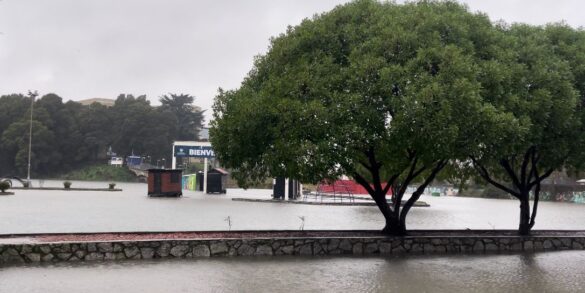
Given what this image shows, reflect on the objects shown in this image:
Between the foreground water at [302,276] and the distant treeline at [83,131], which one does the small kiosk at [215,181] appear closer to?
the foreground water at [302,276]

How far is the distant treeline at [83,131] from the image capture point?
99.2 m

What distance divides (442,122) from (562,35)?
23.7 feet

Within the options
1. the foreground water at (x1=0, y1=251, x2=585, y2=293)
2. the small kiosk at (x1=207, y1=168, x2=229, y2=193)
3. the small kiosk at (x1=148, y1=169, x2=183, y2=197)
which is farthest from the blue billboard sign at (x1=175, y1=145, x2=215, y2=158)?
the foreground water at (x1=0, y1=251, x2=585, y2=293)

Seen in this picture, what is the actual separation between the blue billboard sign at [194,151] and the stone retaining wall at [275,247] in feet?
113

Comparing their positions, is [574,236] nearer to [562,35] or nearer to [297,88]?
[562,35]

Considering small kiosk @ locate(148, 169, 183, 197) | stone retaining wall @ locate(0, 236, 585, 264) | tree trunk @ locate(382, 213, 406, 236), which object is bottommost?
stone retaining wall @ locate(0, 236, 585, 264)

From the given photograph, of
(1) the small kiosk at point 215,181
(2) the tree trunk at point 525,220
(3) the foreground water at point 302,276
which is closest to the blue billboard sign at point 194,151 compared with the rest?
(1) the small kiosk at point 215,181

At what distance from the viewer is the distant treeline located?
9925cm

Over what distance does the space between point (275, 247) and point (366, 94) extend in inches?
189

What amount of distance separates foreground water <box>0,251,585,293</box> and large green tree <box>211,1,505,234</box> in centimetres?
269

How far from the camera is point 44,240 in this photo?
13.6 meters

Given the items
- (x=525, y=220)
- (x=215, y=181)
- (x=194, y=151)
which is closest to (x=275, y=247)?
(x=525, y=220)

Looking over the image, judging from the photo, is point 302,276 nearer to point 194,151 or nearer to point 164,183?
point 164,183

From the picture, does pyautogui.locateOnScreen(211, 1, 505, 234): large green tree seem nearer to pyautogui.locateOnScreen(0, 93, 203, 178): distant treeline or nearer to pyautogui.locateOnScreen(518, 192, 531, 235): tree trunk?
pyautogui.locateOnScreen(518, 192, 531, 235): tree trunk
